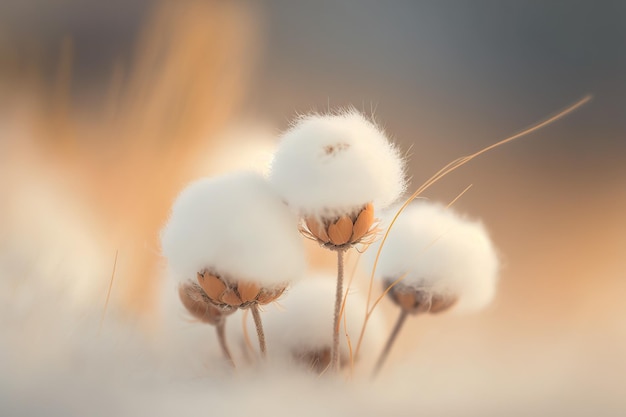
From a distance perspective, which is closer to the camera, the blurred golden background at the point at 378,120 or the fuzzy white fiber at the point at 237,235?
the fuzzy white fiber at the point at 237,235

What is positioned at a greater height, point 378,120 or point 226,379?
point 378,120

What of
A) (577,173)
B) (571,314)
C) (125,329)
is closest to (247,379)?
(125,329)

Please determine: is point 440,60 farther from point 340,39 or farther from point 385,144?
point 385,144

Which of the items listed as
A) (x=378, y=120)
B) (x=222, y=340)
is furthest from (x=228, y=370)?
(x=378, y=120)

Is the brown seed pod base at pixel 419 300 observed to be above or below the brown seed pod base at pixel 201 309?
above

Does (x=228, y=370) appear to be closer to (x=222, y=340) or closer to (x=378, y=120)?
(x=222, y=340)

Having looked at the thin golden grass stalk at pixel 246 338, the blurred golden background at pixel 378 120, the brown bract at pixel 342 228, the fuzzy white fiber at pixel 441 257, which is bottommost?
the thin golden grass stalk at pixel 246 338
